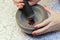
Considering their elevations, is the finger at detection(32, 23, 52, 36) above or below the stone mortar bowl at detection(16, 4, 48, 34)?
below

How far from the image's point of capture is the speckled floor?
0.84 m

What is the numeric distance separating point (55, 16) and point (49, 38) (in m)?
0.12

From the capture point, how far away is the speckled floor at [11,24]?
838 millimetres

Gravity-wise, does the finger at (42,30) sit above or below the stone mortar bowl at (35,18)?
below

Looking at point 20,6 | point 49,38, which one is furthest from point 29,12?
point 49,38

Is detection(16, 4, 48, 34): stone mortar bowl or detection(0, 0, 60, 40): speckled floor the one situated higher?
detection(16, 4, 48, 34): stone mortar bowl

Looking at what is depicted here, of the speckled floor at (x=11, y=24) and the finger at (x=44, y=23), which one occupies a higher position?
the finger at (x=44, y=23)

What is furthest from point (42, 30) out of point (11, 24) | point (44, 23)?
point (11, 24)

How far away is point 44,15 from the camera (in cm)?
82

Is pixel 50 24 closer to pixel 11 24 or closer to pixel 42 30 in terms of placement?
pixel 42 30

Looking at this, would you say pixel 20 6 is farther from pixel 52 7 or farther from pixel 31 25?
pixel 52 7

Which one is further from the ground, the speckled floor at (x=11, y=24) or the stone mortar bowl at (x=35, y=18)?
the stone mortar bowl at (x=35, y=18)

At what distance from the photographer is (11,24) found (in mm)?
901

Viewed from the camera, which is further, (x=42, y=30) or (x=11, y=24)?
(x=11, y=24)
